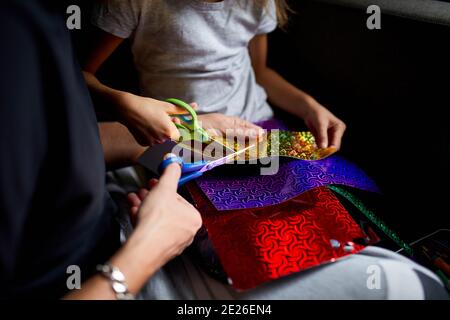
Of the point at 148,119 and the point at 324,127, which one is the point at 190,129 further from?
the point at 324,127

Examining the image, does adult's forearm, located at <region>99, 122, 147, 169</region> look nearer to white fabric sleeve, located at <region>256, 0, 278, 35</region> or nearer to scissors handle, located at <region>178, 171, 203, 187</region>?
scissors handle, located at <region>178, 171, 203, 187</region>

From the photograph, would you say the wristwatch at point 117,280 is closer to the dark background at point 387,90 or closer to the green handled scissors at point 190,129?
the green handled scissors at point 190,129

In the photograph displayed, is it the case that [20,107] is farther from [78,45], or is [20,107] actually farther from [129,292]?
[78,45]

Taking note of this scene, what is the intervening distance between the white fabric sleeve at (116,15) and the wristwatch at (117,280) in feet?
1.43

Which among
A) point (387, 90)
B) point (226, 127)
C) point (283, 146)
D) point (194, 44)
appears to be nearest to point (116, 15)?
point (194, 44)

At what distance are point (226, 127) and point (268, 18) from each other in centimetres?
29

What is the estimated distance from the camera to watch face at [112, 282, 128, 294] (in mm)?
433

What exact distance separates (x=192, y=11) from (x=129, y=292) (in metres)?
0.52

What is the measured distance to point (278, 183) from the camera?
641mm

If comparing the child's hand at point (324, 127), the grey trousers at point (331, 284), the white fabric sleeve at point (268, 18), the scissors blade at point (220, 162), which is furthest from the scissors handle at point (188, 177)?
the white fabric sleeve at point (268, 18)

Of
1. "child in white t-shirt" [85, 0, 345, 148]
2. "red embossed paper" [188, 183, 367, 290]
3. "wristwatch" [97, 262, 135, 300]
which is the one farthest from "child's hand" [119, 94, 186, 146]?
"wristwatch" [97, 262, 135, 300]

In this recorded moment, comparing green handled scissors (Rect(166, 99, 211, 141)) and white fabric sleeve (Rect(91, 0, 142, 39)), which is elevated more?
white fabric sleeve (Rect(91, 0, 142, 39))

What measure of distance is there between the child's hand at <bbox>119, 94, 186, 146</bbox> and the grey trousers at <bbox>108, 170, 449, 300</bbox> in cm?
21

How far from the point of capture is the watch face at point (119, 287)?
43 cm
